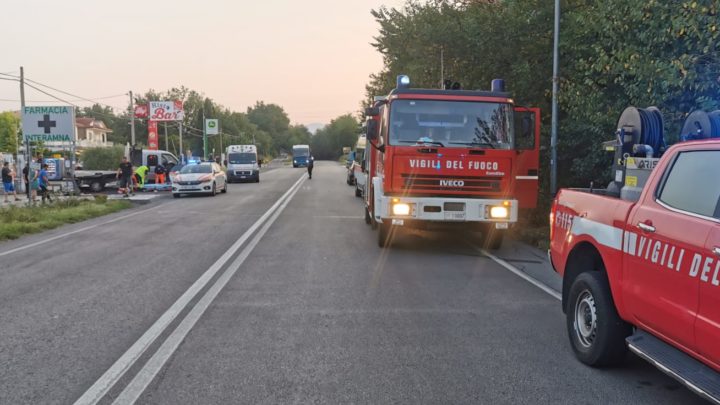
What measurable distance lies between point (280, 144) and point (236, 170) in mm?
150180

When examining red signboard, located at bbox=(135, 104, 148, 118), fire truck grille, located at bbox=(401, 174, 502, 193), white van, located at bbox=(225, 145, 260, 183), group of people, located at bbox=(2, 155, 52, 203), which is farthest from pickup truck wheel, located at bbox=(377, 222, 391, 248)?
red signboard, located at bbox=(135, 104, 148, 118)

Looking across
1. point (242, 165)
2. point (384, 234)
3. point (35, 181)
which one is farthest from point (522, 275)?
point (242, 165)

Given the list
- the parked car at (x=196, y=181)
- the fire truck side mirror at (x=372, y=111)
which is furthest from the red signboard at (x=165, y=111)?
the fire truck side mirror at (x=372, y=111)

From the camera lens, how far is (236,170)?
121ft

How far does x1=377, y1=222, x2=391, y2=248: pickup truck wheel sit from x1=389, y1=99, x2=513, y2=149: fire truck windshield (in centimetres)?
159

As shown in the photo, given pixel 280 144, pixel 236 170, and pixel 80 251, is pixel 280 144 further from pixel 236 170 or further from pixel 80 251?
pixel 80 251

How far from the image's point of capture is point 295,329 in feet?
18.5

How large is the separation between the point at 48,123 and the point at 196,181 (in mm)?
6619

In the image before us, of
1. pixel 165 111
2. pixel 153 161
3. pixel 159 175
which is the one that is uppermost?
pixel 165 111

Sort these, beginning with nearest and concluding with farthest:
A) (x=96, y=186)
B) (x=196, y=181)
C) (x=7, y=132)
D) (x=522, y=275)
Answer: (x=522, y=275)
(x=196, y=181)
(x=96, y=186)
(x=7, y=132)

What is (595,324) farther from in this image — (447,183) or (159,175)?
(159,175)

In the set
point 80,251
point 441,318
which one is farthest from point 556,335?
point 80,251

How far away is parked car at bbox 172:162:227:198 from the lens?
25.0 m

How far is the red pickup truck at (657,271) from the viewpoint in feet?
11.0
